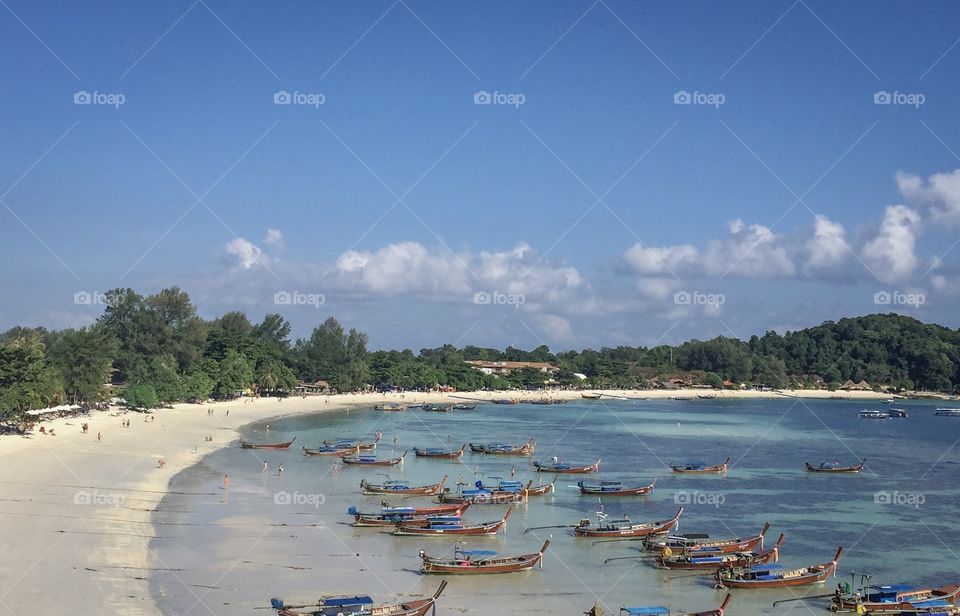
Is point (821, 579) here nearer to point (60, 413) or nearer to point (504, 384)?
point (60, 413)

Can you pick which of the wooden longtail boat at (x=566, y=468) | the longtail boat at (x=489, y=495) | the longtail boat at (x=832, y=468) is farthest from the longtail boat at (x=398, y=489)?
the longtail boat at (x=832, y=468)

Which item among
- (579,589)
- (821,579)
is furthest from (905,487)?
(579,589)

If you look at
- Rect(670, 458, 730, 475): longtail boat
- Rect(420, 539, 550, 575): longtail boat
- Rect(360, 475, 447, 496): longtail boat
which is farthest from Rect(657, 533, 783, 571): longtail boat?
Rect(670, 458, 730, 475): longtail boat

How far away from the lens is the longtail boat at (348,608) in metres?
23.0

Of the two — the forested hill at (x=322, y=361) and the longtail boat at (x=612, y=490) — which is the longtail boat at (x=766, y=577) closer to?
the longtail boat at (x=612, y=490)

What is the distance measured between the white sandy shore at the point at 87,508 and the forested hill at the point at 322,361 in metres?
4.81

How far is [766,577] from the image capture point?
2859 cm

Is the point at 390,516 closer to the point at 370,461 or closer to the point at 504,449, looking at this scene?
the point at 370,461

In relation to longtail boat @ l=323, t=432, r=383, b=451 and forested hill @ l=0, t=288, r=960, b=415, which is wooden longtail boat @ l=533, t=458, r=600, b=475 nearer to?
longtail boat @ l=323, t=432, r=383, b=451

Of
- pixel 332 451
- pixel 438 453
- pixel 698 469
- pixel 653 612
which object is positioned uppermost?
pixel 332 451

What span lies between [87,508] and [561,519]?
1997 cm

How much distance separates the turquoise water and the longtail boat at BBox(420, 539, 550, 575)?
41cm

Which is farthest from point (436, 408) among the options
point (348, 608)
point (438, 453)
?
point (348, 608)

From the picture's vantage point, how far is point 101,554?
1105 inches
